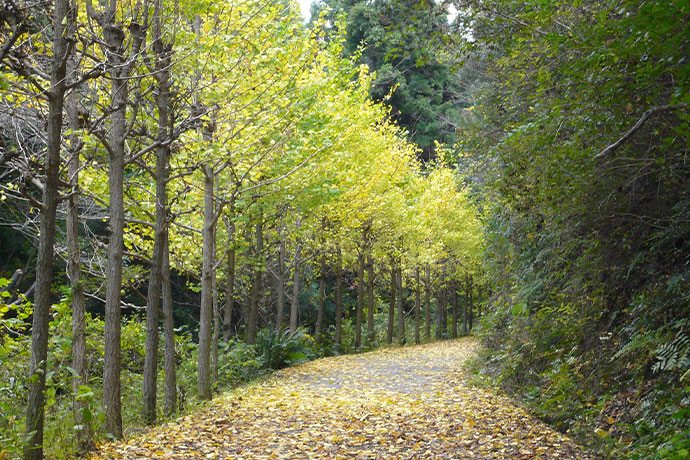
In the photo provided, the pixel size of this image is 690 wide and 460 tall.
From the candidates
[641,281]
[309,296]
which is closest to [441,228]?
[309,296]

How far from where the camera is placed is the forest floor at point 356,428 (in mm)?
5965

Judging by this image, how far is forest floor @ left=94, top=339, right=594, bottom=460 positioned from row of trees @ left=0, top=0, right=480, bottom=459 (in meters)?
1.07

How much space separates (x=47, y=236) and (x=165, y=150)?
3932mm

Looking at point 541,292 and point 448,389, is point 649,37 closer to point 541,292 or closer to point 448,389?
point 541,292

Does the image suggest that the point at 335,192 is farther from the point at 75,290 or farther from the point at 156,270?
the point at 75,290

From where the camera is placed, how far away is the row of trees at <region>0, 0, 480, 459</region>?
5652mm

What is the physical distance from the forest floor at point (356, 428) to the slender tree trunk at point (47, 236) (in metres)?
1.19

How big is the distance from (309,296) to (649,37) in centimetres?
2314

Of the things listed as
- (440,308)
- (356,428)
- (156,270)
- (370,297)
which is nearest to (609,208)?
(356,428)

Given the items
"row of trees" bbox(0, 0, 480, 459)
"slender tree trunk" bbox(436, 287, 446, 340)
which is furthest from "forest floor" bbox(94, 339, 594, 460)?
"slender tree trunk" bbox(436, 287, 446, 340)

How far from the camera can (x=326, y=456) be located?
19.6ft

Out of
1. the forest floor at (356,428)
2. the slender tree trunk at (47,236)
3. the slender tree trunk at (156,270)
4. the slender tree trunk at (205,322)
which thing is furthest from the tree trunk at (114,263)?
the slender tree trunk at (205,322)

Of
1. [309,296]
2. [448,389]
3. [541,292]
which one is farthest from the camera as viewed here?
[309,296]

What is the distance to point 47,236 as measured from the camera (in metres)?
4.95
